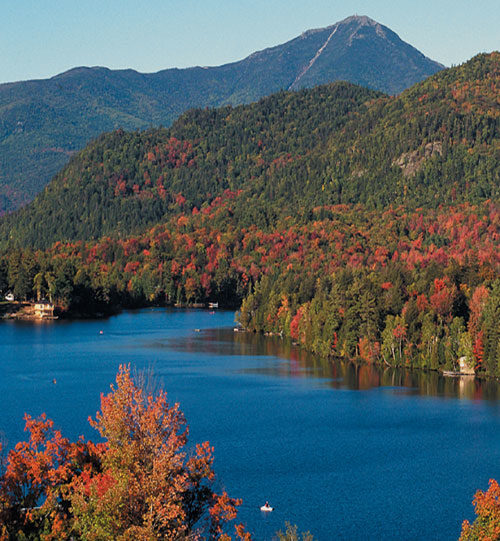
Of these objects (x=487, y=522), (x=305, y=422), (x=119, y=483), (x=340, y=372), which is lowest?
(x=305, y=422)

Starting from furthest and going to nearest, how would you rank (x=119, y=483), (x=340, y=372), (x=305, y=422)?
(x=340, y=372), (x=305, y=422), (x=119, y=483)

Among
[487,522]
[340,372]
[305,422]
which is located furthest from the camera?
[340,372]

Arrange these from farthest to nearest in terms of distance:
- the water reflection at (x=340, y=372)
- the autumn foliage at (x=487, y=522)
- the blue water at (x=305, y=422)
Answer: the water reflection at (x=340, y=372) → the blue water at (x=305, y=422) → the autumn foliage at (x=487, y=522)

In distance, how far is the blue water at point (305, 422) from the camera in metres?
56.2

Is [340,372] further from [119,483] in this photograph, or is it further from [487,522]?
[119,483]

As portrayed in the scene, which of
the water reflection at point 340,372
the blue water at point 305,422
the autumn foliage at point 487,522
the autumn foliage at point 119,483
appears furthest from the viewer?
the water reflection at point 340,372

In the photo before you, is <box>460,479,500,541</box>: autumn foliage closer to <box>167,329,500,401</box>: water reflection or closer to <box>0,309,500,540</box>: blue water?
<box>0,309,500,540</box>: blue water

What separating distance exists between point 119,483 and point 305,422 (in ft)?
145

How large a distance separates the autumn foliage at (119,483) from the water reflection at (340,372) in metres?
52.5

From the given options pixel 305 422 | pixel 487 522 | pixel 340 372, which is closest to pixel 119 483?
pixel 487 522

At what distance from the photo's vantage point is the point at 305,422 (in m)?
78.0

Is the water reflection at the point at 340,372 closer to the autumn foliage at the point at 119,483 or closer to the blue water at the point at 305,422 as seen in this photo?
the blue water at the point at 305,422

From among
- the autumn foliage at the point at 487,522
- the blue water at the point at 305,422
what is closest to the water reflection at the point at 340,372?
the blue water at the point at 305,422

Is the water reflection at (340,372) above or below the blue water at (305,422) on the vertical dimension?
above
